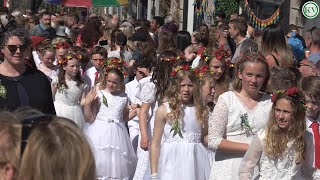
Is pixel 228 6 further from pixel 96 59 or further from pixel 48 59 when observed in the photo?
pixel 48 59

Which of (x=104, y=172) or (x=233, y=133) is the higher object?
(x=233, y=133)

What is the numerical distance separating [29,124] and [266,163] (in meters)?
3.47

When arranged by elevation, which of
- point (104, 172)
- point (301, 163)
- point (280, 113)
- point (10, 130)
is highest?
point (10, 130)

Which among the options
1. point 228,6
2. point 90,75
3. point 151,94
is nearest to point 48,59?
point 90,75

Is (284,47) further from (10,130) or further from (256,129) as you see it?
(10,130)

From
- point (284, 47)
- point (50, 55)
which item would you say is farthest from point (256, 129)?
point (50, 55)

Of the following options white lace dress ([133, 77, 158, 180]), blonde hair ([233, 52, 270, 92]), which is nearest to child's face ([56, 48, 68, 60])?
white lace dress ([133, 77, 158, 180])

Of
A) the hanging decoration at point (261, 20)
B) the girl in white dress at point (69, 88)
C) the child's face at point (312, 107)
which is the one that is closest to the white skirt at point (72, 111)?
the girl in white dress at point (69, 88)

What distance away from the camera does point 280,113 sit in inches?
244

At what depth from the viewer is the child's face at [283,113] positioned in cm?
616

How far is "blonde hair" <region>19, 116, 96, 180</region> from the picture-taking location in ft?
9.32

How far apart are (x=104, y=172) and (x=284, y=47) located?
279 centimetres

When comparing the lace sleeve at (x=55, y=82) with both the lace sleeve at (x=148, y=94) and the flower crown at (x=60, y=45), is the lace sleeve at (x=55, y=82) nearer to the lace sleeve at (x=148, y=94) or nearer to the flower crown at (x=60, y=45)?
the flower crown at (x=60, y=45)

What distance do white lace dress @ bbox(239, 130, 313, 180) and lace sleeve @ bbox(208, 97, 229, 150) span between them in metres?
0.59
